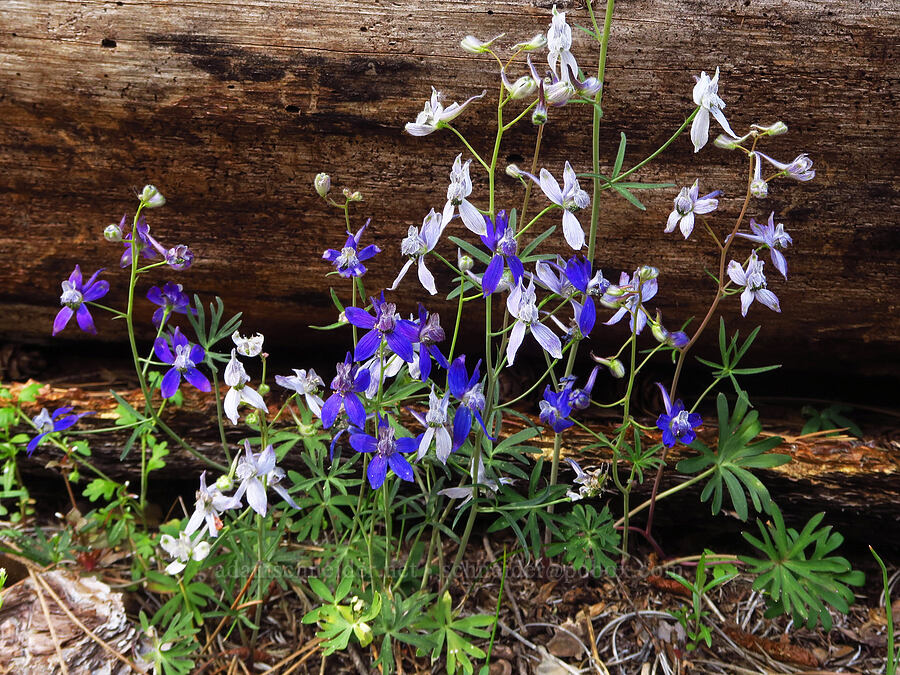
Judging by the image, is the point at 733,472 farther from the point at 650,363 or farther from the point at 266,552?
the point at 266,552

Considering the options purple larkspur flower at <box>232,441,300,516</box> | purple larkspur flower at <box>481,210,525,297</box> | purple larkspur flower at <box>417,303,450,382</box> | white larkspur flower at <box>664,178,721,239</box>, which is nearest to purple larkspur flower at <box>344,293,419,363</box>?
purple larkspur flower at <box>417,303,450,382</box>

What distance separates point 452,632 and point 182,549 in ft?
2.14

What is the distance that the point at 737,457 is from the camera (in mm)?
1830

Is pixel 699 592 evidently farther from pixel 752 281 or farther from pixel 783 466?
pixel 752 281

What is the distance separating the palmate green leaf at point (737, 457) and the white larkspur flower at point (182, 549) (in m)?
1.13

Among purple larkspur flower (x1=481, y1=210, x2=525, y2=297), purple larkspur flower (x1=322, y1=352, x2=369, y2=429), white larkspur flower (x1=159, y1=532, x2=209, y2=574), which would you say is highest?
purple larkspur flower (x1=481, y1=210, x2=525, y2=297)

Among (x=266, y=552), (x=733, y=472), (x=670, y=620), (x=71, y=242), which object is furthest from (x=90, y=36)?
(x=670, y=620)

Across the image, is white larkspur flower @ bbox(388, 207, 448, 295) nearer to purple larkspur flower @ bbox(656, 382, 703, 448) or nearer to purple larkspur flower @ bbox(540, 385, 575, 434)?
purple larkspur flower @ bbox(540, 385, 575, 434)

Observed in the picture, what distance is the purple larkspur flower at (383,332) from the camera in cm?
133

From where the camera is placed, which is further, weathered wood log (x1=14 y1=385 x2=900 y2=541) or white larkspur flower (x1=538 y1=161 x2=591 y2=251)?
weathered wood log (x1=14 y1=385 x2=900 y2=541)

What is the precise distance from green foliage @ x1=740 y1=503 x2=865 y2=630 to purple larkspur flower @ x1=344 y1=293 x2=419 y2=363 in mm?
1009

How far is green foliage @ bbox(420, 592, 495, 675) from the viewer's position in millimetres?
1654

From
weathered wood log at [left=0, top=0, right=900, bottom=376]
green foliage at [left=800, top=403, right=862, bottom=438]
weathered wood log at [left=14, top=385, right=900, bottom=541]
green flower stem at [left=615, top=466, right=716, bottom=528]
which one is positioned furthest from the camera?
green foliage at [left=800, top=403, right=862, bottom=438]

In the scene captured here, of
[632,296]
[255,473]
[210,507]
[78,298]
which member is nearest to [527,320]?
[632,296]
